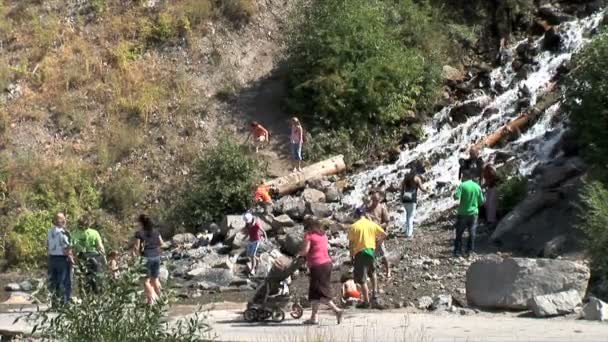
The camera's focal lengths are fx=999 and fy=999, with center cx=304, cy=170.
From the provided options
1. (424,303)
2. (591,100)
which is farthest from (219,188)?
(424,303)

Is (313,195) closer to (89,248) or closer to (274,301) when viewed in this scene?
(89,248)

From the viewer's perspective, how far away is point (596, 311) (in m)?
12.3

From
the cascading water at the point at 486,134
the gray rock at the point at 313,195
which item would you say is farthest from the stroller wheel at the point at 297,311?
the gray rock at the point at 313,195

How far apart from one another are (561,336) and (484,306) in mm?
2927

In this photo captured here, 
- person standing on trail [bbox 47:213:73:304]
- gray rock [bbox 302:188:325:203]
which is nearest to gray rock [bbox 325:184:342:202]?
gray rock [bbox 302:188:325:203]

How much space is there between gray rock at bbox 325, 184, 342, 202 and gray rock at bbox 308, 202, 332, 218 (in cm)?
92

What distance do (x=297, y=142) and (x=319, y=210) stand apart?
11.7ft

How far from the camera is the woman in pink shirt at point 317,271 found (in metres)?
13.2

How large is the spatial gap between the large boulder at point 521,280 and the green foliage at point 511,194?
684cm

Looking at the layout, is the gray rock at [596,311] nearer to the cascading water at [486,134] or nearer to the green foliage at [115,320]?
the green foliage at [115,320]

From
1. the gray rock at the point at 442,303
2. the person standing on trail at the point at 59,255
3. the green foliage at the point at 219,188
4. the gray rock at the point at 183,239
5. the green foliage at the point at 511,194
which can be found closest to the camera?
the gray rock at the point at 442,303

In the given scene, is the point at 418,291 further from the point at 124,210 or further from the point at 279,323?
the point at 124,210

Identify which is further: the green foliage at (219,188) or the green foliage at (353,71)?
the green foliage at (353,71)

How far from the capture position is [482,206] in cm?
2072
